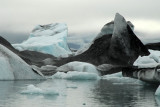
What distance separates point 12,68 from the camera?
3356 centimetres

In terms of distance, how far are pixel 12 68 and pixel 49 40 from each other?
52.0m

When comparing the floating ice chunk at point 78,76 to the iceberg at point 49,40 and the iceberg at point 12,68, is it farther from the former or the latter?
the iceberg at point 49,40

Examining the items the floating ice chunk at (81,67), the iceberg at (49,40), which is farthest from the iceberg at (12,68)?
the iceberg at (49,40)

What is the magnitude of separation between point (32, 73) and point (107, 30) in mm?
27239

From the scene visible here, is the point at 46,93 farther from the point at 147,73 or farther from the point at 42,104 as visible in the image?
the point at 147,73

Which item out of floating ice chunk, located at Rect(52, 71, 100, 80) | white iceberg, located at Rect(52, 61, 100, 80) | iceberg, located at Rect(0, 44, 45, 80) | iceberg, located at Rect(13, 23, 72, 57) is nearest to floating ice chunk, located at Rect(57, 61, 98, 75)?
white iceberg, located at Rect(52, 61, 100, 80)

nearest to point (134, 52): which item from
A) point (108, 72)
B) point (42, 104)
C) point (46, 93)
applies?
point (108, 72)

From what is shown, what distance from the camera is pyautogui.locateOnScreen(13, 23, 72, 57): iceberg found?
82375 mm

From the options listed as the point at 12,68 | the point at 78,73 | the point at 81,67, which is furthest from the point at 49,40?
the point at 12,68

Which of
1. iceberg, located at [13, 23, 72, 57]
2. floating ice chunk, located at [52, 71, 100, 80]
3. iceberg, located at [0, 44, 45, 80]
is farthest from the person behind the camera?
iceberg, located at [13, 23, 72, 57]

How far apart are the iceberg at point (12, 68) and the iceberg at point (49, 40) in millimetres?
45814

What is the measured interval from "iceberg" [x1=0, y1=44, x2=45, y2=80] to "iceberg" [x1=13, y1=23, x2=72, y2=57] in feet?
150

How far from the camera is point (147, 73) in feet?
95.1

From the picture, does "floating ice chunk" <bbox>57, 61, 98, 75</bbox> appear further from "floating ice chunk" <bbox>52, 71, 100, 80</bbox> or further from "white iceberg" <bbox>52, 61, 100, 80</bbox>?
"floating ice chunk" <bbox>52, 71, 100, 80</bbox>
